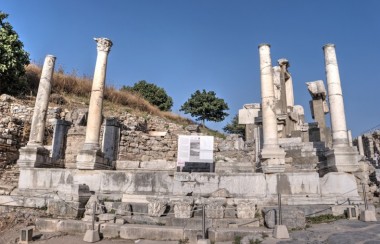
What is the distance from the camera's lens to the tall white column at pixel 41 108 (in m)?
11.7

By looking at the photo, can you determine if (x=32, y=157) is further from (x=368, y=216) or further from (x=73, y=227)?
(x=368, y=216)

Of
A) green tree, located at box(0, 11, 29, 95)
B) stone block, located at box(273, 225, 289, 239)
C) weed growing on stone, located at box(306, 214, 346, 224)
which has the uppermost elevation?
green tree, located at box(0, 11, 29, 95)

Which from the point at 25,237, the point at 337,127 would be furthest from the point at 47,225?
the point at 337,127

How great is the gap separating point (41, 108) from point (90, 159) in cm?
367

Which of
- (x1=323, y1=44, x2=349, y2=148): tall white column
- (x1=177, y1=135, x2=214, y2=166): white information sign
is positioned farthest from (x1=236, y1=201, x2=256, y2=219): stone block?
(x1=323, y1=44, x2=349, y2=148): tall white column

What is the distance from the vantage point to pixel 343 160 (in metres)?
9.52

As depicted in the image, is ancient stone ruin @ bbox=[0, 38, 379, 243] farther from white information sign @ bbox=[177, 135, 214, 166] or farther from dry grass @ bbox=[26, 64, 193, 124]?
dry grass @ bbox=[26, 64, 193, 124]

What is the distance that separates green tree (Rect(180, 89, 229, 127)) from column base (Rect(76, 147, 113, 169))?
3200cm

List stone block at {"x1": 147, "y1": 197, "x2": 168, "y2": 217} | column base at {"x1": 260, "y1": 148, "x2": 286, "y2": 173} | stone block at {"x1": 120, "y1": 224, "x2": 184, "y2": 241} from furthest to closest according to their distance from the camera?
1. column base at {"x1": 260, "y1": 148, "x2": 286, "y2": 173}
2. stone block at {"x1": 147, "y1": 197, "x2": 168, "y2": 217}
3. stone block at {"x1": 120, "y1": 224, "x2": 184, "y2": 241}

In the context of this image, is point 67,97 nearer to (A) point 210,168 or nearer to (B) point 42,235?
(A) point 210,168

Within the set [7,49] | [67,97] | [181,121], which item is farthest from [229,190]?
[181,121]

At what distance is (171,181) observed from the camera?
30.1ft

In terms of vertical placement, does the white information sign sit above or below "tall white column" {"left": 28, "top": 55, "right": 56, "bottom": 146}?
below

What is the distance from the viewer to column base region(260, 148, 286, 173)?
30.3 ft
